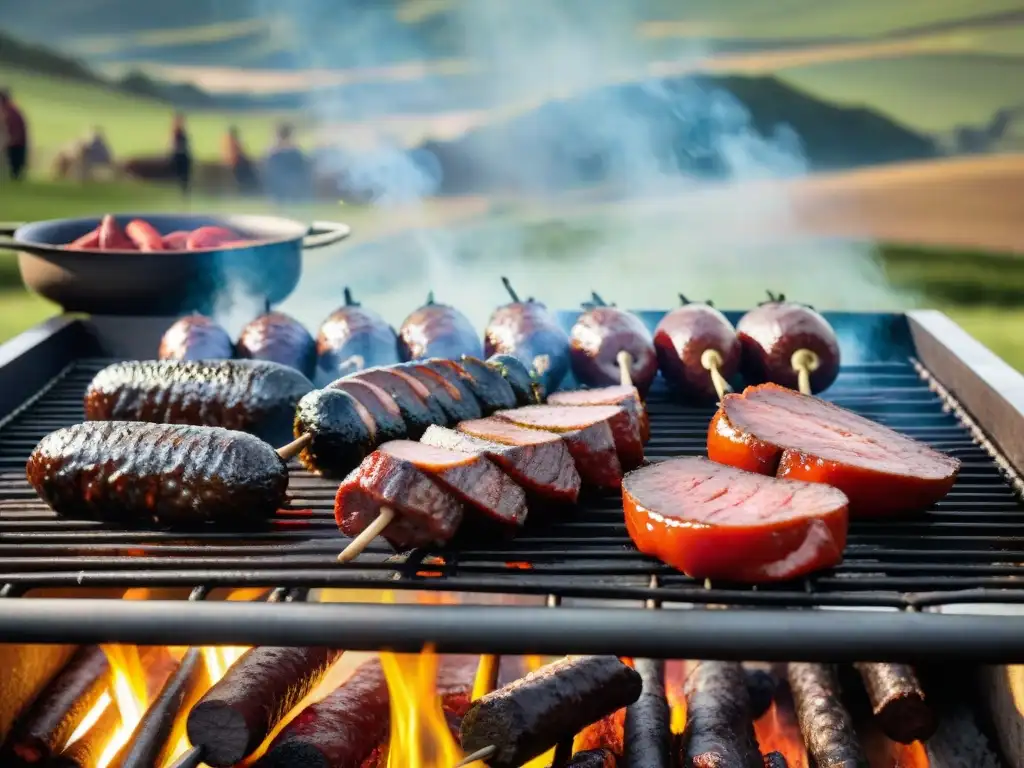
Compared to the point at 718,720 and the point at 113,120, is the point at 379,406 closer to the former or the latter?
the point at 718,720

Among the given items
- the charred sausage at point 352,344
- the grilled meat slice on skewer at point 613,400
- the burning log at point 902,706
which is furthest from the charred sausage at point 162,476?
the burning log at point 902,706

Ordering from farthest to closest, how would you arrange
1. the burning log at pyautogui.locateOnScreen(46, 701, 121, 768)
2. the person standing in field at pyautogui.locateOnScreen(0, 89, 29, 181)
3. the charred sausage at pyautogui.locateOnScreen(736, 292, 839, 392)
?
the person standing in field at pyautogui.locateOnScreen(0, 89, 29, 181)
the charred sausage at pyautogui.locateOnScreen(736, 292, 839, 392)
the burning log at pyautogui.locateOnScreen(46, 701, 121, 768)

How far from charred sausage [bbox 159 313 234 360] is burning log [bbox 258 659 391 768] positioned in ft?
5.17

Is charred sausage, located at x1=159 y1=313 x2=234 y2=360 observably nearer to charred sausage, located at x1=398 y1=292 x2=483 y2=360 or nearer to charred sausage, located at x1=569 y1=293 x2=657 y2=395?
charred sausage, located at x1=398 y1=292 x2=483 y2=360

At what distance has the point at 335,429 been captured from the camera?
2.94m

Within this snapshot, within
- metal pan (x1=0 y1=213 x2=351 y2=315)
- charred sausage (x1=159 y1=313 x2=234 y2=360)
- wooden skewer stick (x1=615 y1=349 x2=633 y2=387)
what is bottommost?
wooden skewer stick (x1=615 y1=349 x2=633 y2=387)

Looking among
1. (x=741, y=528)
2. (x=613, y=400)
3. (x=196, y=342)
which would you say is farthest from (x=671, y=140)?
(x=741, y=528)

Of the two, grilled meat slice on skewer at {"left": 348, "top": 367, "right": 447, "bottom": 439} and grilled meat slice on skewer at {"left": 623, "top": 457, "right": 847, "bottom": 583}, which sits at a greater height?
grilled meat slice on skewer at {"left": 348, "top": 367, "right": 447, "bottom": 439}

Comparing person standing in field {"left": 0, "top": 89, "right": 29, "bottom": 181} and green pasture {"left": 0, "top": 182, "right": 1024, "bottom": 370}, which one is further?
person standing in field {"left": 0, "top": 89, "right": 29, "bottom": 181}

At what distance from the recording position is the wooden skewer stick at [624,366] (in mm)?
3809

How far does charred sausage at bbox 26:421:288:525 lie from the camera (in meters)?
2.62

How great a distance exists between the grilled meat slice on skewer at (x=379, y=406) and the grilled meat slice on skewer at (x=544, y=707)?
883 millimetres

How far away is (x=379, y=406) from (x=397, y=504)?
0.73 meters

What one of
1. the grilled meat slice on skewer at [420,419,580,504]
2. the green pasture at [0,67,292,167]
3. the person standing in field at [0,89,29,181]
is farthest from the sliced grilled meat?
the green pasture at [0,67,292,167]
